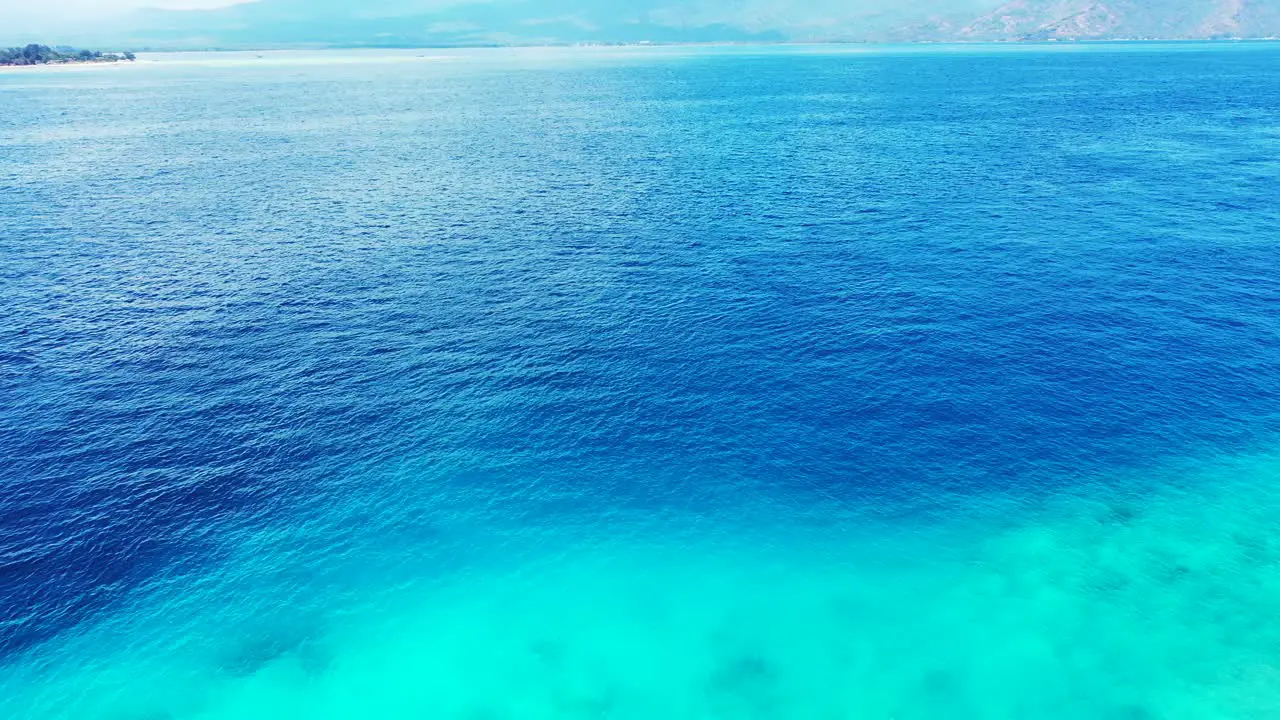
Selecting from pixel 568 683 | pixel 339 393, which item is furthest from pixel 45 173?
pixel 568 683

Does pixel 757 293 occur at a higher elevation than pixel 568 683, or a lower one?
higher

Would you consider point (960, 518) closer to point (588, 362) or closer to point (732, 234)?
point (588, 362)

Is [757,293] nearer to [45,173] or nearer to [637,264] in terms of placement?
[637,264]

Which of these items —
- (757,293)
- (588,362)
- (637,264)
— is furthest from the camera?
(637,264)

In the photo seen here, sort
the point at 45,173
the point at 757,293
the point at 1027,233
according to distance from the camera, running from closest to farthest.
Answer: the point at 757,293, the point at 1027,233, the point at 45,173

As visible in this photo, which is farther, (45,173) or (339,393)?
(45,173)

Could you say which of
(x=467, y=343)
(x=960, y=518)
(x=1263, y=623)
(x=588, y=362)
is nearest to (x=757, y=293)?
(x=588, y=362)
